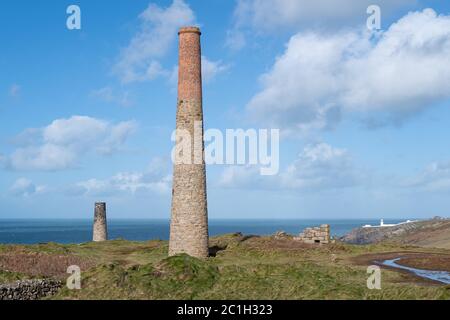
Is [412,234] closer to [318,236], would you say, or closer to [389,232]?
[389,232]

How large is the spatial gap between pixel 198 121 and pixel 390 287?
14.7m

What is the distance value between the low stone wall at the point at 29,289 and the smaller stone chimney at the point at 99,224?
96.5 ft

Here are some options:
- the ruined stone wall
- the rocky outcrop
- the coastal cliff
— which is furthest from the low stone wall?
the rocky outcrop

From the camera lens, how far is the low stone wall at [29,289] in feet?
63.3

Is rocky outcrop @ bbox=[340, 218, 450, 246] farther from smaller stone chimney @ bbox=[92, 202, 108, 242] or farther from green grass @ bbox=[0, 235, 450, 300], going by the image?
green grass @ bbox=[0, 235, 450, 300]

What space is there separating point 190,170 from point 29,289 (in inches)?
483

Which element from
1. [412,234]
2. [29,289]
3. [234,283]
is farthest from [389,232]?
[29,289]

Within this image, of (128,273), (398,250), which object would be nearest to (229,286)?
(128,273)

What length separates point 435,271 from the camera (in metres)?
27.3

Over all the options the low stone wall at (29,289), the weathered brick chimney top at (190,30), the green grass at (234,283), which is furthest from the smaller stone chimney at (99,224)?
the low stone wall at (29,289)

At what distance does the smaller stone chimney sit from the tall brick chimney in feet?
69.3

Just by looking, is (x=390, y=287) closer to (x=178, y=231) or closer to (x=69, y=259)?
(x=178, y=231)

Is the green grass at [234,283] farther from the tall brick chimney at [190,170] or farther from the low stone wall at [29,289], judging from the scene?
the tall brick chimney at [190,170]
